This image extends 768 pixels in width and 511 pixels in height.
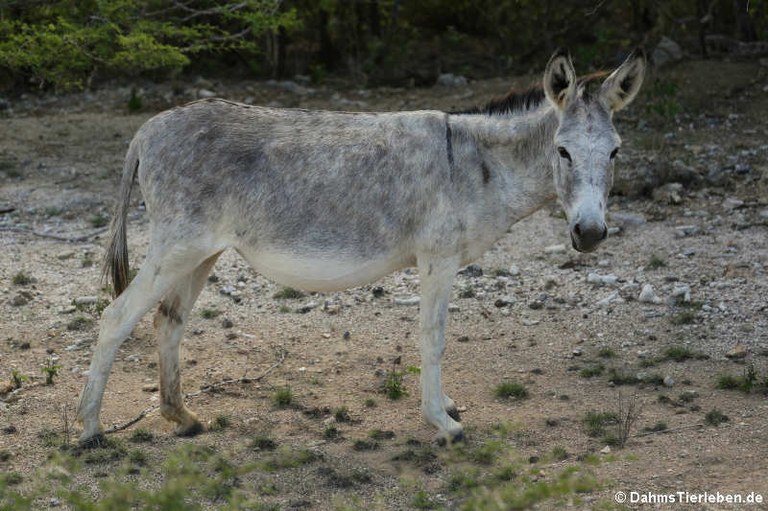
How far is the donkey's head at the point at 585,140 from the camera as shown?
5594 millimetres

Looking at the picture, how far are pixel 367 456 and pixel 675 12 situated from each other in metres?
13.2

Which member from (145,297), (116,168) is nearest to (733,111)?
(116,168)

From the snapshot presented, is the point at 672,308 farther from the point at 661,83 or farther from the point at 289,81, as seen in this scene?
the point at 289,81

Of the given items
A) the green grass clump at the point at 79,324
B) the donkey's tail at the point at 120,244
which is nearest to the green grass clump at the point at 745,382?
the donkey's tail at the point at 120,244

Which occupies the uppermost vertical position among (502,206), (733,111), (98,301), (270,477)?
(733,111)

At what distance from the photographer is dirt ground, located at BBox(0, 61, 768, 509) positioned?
584 cm

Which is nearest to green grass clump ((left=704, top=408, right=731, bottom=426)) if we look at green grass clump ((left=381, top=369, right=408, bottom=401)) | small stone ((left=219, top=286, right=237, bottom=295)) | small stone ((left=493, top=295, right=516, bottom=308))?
green grass clump ((left=381, top=369, right=408, bottom=401))

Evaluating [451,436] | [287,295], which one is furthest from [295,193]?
[287,295]

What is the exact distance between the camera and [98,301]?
8688mm

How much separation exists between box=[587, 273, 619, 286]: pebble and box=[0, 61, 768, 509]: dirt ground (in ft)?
0.06

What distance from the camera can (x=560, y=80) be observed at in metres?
6.00

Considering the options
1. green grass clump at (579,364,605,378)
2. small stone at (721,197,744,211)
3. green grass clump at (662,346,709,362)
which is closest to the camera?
green grass clump at (579,364,605,378)

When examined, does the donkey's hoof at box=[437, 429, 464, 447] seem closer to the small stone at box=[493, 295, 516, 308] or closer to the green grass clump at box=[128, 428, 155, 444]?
the green grass clump at box=[128, 428, 155, 444]

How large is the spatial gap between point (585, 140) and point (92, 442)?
140 inches
